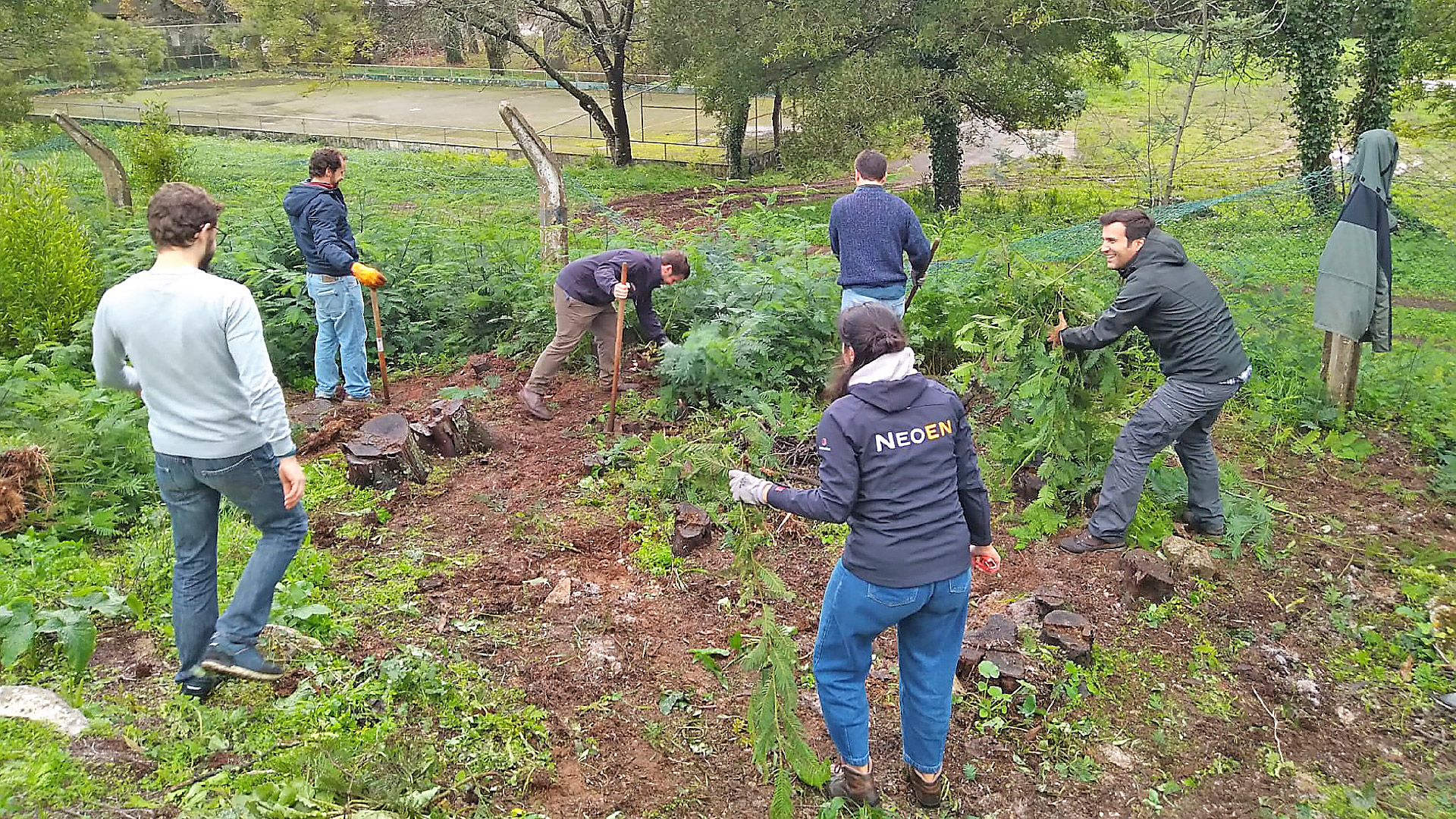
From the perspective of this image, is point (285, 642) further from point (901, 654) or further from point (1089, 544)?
point (1089, 544)

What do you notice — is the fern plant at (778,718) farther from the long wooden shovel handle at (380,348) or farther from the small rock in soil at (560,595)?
the long wooden shovel handle at (380,348)

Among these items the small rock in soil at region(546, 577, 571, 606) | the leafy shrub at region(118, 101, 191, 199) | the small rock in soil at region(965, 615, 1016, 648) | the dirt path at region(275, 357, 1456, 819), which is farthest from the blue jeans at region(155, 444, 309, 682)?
the leafy shrub at region(118, 101, 191, 199)

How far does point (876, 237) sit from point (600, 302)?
Result: 1.88 meters

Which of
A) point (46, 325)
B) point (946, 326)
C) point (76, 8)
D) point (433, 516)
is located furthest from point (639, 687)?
point (76, 8)

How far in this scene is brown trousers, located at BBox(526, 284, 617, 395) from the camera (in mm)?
6711

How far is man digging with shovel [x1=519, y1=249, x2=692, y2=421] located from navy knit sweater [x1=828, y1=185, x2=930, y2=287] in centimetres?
101

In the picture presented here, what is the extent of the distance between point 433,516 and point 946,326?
3.68 m

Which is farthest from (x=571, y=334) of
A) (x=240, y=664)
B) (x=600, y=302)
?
(x=240, y=664)

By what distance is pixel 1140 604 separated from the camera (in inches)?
188

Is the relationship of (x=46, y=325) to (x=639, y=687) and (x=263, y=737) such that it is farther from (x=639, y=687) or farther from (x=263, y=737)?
(x=639, y=687)

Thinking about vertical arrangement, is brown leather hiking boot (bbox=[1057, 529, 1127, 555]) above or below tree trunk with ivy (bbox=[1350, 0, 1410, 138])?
below

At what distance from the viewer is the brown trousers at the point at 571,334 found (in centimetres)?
671

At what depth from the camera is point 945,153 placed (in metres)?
17.0

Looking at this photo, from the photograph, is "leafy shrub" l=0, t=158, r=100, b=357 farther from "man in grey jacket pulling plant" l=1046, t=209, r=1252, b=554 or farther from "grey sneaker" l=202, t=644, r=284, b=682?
"man in grey jacket pulling plant" l=1046, t=209, r=1252, b=554
